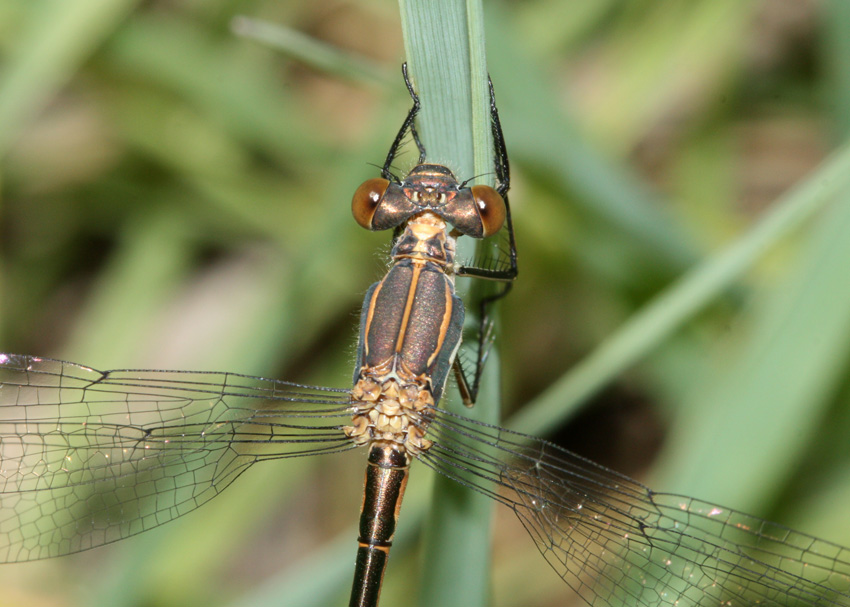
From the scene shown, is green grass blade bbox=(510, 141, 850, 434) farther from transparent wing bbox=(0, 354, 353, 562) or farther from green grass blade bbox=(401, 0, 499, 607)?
transparent wing bbox=(0, 354, 353, 562)

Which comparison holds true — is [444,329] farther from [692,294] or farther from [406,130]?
[692,294]

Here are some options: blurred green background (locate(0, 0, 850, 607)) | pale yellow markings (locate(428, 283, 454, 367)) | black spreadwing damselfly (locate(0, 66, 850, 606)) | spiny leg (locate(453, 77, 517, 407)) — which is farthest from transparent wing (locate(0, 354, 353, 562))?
spiny leg (locate(453, 77, 517, 407))

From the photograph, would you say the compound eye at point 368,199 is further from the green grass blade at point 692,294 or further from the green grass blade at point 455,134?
the green grass blade at point 692,294

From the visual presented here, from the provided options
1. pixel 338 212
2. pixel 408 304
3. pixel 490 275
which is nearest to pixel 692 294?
pixel 490 275

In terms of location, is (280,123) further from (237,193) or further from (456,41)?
(456,41)

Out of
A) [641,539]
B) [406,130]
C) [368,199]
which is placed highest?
[406,130]

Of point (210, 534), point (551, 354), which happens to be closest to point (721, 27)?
point (551, 354)
